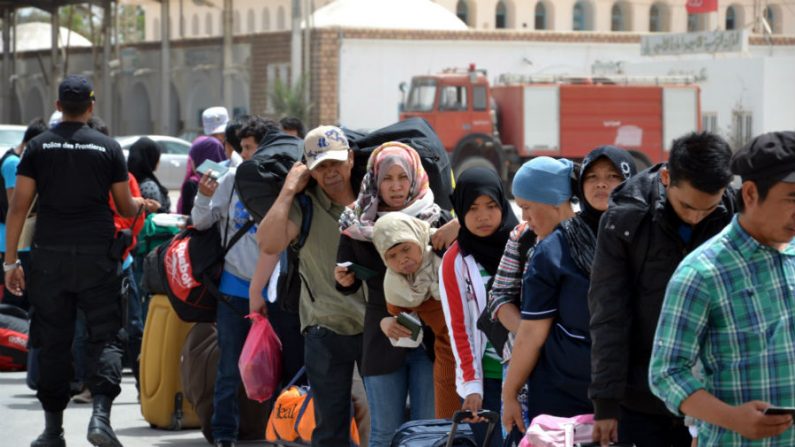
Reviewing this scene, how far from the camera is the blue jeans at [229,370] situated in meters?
7.19

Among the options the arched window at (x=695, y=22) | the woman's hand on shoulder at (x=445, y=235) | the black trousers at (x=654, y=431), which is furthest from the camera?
the arched window at (x=695, y=22)

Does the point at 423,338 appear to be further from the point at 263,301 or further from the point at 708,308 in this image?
the point at 708,308

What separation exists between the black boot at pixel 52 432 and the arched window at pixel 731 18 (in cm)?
5775

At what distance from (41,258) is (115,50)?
145ft

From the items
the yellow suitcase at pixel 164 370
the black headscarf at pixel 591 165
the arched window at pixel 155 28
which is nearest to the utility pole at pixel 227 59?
the arched window at pixel 155 28

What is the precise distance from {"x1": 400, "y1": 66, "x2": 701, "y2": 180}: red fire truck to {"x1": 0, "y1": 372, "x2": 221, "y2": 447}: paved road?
1013 inches

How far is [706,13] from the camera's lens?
5934 centimetres

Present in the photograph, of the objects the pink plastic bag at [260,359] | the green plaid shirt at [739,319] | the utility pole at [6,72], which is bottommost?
the pink plastic bag at [260,359]

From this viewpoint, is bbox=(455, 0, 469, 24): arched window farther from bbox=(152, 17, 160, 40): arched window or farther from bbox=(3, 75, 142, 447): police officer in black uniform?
bbox=(3, 75, 142, 447): police officer in black uniform

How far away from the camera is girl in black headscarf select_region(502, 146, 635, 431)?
4.48 meters

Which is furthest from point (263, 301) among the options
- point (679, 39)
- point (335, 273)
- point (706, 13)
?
point (706, 13)

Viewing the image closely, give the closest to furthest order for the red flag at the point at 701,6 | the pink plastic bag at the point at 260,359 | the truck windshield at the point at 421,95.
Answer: the pink plastic bag at the point at 260,359, the truck windshield at the point at 421,95, the red flag at the point at 701,6

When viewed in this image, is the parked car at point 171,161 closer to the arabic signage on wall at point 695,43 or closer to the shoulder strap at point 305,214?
the arabic signage on wall at point 695,43

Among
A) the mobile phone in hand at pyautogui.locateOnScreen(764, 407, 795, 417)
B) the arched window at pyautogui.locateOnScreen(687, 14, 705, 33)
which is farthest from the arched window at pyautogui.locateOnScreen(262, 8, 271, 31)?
the mobile phone in hand at pyautogui.locateOnScreen(764, 407, 795, 417)
